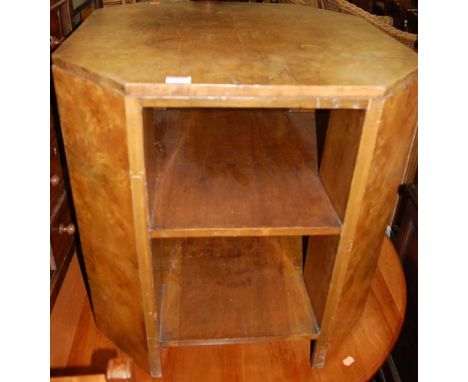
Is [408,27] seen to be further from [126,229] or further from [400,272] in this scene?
[126,229]

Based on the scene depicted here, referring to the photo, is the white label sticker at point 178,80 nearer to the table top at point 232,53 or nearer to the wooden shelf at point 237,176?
the table top at point 232,53

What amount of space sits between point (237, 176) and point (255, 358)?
0.45 m

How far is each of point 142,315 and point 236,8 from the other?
0.74 metres

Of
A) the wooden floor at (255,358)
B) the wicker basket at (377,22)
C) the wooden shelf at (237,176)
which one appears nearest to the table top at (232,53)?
the wooden shelf at (237,176)

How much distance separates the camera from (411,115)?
77 cm

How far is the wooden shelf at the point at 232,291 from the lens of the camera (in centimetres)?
100

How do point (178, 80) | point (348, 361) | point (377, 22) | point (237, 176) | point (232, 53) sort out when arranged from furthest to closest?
1. point (377, 22)
2. point (348, 361)
3. point (237, 176)
4. point (232, 53)
5. point (178, 80)

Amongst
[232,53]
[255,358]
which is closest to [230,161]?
[232,53]

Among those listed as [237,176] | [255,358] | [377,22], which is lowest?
[255,358]

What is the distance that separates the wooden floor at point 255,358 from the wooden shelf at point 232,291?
9cm

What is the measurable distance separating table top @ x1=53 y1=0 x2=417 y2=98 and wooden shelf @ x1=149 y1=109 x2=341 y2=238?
0.88 feet

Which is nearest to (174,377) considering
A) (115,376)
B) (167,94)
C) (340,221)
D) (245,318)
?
(245,318)

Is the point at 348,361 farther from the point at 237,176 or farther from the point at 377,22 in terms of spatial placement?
the point at 377,22

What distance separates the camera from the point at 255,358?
3.47ft
